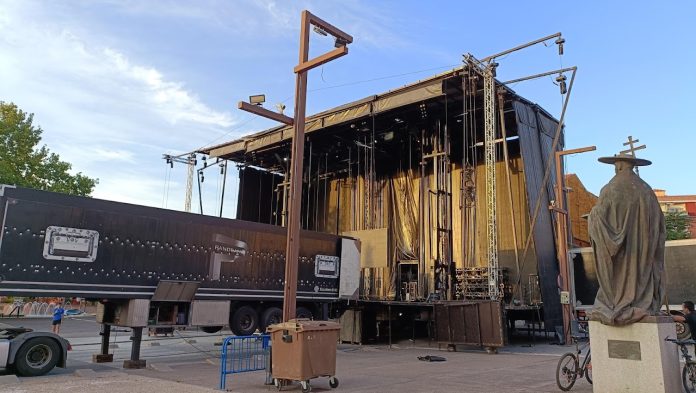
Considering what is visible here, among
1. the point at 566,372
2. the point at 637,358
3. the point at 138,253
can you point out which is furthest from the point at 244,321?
the point at 637,358

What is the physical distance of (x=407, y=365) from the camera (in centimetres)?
1277

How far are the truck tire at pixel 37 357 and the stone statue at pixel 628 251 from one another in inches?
396

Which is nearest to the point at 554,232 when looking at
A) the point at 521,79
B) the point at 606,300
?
the point at 521,79

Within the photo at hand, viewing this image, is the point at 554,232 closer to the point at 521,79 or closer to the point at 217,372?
the point at 521,79

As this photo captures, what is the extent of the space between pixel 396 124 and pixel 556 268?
988 centimetres

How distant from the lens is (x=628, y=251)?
7293 millimetres

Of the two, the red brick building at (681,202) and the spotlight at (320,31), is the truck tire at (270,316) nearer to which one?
the spotlight at (320,31)

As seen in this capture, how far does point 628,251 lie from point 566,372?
2614mm

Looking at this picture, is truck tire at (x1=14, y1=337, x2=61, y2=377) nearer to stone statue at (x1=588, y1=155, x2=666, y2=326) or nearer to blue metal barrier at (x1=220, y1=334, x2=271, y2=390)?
blue metal barrier at (x1=220, y1=334, x2=271, y2=390)

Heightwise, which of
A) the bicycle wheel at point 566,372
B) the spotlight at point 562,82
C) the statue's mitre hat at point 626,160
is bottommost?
the bicycle wheel at point 566,372

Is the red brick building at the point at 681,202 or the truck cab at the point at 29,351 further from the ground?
the red brick building at the point at 681,202

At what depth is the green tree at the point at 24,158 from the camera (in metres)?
30.0

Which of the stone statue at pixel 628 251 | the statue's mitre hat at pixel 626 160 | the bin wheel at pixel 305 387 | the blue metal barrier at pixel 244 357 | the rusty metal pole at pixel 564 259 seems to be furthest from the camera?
the rusty metal pole at pixel 564 259

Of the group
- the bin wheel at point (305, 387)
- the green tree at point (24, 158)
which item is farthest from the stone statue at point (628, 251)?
the green tree at point (24, 158)
